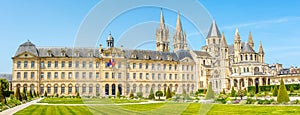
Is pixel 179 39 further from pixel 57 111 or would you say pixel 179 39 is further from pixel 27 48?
pixel 57 111

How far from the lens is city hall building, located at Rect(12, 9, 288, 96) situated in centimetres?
5716

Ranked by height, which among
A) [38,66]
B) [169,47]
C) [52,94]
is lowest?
[52,94]

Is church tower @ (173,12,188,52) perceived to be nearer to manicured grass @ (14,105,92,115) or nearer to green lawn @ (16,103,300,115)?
green lawn @ (16,103,300,115)

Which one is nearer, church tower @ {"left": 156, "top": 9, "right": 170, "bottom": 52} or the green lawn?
the green lawn

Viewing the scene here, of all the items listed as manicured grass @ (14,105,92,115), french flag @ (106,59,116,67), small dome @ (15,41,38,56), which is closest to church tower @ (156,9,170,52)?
french flag @ (106,59,116,67)

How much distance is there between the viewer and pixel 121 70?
63469mm

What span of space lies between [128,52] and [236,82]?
79.3ft

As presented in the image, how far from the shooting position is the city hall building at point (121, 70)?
57156mm

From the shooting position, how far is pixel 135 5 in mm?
13805

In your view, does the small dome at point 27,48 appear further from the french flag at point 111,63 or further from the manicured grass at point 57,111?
the manicured grass at point 57,111

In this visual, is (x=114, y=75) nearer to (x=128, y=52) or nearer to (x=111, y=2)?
A: (x=128, y=52)

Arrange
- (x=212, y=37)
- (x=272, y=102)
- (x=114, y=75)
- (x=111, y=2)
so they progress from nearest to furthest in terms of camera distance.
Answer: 1. (x=111, y=2)
2. (x=272, y=102)
3. (x=114, y=75)
4. (x=212, y=37)

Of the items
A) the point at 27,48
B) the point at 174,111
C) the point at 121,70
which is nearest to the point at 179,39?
the point at 121,70

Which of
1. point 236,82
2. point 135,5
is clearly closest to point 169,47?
point 236,82
